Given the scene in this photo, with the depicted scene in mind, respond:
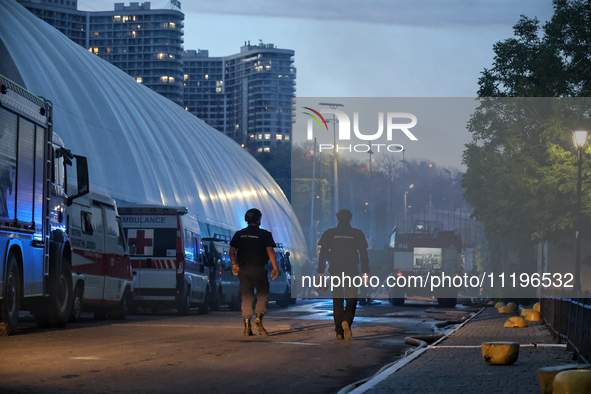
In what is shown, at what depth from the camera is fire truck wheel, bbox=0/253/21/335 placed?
1191 cm

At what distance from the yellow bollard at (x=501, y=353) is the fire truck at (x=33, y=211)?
6.51 meters

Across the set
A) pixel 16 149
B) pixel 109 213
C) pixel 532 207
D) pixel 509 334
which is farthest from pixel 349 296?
pixel 532 207

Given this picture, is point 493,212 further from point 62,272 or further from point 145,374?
point 145,374

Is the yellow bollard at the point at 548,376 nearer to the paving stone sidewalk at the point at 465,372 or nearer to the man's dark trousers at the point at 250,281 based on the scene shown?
the paving stone sidewalk at the point at 465,372

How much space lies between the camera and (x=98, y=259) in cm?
1791

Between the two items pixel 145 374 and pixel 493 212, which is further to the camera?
pixel 493 212

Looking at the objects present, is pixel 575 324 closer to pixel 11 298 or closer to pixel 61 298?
pixel 11 298

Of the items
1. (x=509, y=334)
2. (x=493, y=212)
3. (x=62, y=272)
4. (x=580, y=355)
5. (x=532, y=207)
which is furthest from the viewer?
(x=493, y=212)

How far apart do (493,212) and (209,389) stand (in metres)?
30.9

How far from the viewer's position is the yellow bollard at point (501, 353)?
8664mm

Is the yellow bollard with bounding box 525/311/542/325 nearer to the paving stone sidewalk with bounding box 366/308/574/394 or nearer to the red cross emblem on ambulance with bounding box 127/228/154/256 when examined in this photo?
the paving stone sidewalk with bounding box 366/308/574/394

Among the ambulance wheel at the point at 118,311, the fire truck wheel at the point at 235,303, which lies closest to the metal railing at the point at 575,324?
the ambulance wheel at the point at 118,311

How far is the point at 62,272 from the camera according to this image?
1500cm

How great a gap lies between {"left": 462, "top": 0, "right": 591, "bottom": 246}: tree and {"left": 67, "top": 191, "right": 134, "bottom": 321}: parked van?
1844 centimetres
